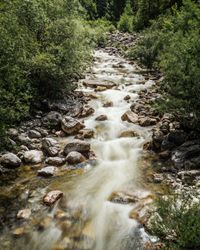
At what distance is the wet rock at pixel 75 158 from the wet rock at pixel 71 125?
8.82ft

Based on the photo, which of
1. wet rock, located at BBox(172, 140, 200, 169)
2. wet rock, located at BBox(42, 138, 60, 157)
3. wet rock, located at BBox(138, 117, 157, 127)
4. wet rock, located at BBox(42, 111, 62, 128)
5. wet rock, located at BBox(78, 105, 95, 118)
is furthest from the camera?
wet rock, located at BBox(78, 105, 95, 118)

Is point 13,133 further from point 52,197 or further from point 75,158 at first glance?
point 52,197

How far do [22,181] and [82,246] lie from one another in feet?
13.8

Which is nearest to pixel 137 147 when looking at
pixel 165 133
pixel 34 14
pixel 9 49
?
pixel 165 133

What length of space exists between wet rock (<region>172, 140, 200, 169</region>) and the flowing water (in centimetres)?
141

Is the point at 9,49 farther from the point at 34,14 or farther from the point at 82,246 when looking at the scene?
the point at 82,246

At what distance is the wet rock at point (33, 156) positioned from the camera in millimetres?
13633

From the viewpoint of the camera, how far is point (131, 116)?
17672mm

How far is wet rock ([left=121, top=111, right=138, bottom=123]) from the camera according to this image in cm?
1739

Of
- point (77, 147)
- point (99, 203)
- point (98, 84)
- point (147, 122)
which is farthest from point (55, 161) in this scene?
point (98, 84)

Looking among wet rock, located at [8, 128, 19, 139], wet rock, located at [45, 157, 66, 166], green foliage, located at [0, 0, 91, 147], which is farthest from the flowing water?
green foliage, located at [0, 0, 91, 147]

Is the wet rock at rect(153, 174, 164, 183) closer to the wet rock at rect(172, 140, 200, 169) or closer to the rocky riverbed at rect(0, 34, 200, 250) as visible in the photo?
the rocky riverbed at rect(0, 34, 200, 250)

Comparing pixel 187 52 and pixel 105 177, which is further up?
pixel 187 52

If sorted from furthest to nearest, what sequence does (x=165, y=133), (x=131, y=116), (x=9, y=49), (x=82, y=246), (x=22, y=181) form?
(x=131, y=116), (x=165, y=133), (x=9, y=49), (x=22, y=181), (x=82, y=246)
